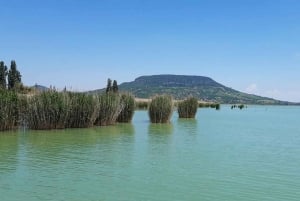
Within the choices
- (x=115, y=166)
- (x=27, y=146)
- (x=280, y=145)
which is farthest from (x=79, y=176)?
(x=280, y=145)

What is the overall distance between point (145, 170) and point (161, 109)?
70.0 ft

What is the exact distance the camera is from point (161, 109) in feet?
111

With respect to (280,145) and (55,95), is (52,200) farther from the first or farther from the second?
(55,95)

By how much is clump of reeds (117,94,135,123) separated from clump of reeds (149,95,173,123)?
1937mm

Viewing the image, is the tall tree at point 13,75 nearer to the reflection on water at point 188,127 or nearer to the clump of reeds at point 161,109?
the clump of reeds at point 161,109

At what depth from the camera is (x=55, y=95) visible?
2536 cm

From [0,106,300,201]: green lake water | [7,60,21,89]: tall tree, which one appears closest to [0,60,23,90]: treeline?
[7,60,21,89]: tall tree

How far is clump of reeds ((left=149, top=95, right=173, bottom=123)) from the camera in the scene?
3388 centimetres

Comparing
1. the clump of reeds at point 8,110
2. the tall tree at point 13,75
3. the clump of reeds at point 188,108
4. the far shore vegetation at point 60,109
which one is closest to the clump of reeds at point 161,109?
the far shore vegetation at point 60,109

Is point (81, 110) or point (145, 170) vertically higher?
point (81, 110)

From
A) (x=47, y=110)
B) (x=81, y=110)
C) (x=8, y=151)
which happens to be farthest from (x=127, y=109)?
(x=8, y=151)

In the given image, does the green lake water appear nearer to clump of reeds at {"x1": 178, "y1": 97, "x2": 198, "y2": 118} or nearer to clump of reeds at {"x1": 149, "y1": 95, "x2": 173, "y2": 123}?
clump of reeds at {"x1": 149, "y1": 95, "x2": 173, "y2": 123}

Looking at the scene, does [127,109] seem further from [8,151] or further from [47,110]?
[8,151]

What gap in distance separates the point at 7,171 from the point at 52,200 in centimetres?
364
